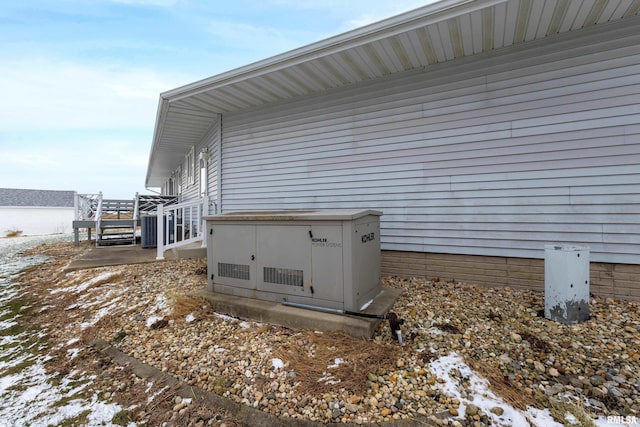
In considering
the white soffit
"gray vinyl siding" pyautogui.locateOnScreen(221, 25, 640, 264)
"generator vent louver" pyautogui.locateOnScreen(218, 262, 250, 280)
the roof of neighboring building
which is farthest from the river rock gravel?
the roof of neighboring building

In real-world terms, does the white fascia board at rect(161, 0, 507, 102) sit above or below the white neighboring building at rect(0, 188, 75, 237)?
above

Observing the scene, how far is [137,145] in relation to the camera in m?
35.7

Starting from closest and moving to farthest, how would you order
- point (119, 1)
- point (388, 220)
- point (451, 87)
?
point (451, 87) < point (388, 220) < point (119, 1)

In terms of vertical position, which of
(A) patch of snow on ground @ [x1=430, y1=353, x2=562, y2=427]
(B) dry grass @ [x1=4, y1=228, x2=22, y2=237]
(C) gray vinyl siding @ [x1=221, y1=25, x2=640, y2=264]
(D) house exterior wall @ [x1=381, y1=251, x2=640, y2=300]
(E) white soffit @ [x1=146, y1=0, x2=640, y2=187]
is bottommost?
(B) dry grass @ [x1=4, y1=228, x2=22, y2=237]

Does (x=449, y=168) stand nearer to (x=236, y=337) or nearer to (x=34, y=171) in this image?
(x=236, y=337)

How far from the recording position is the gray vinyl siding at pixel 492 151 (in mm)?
3322

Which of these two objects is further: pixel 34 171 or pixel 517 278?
pixel 34 171

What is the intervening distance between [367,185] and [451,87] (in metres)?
1.94

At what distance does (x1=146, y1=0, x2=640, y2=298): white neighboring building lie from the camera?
10.8 ft

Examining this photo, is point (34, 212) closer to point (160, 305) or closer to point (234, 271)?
point (160, 305)

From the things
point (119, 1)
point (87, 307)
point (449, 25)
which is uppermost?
point (119, 1)

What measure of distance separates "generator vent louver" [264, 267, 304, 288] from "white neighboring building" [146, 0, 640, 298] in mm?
2135

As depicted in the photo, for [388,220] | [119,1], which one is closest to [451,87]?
[388,220]

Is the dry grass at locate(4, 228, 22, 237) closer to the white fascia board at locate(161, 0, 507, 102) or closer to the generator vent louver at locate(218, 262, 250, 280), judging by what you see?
the white fascia board at locate(161, 0, 507, 102)
